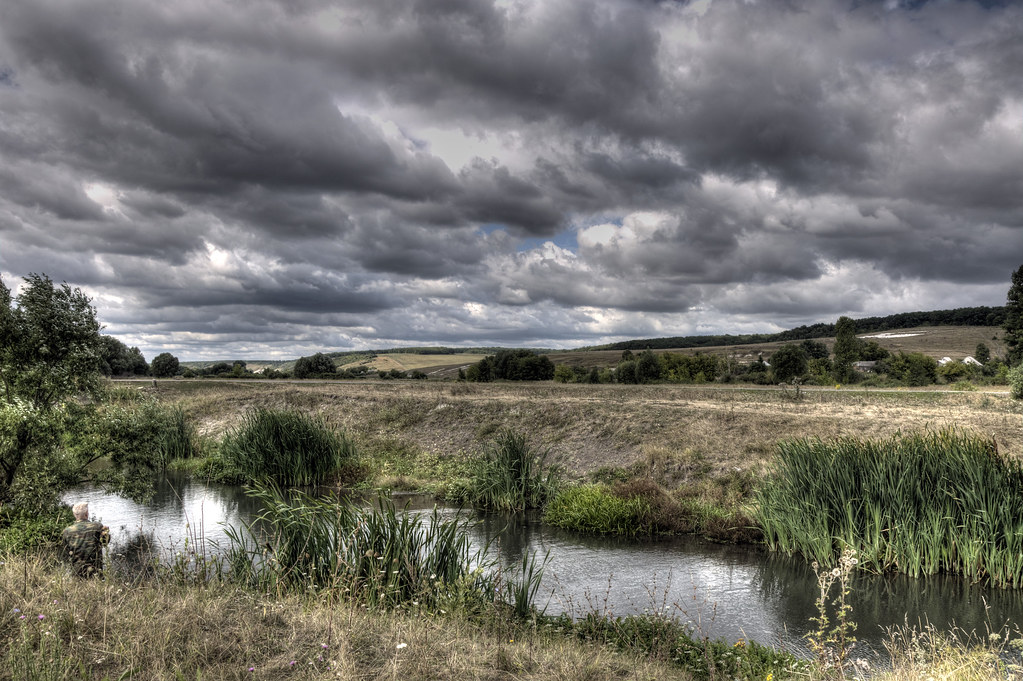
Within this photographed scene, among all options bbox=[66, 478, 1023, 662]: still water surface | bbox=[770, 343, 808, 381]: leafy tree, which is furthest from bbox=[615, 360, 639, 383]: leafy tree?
bbox=[66, 478, 1023, 662]: still water surface

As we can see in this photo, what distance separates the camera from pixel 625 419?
23.0m

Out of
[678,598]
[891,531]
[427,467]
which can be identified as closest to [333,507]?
[678,598]

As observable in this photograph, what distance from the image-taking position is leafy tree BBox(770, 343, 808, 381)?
52.3 metres

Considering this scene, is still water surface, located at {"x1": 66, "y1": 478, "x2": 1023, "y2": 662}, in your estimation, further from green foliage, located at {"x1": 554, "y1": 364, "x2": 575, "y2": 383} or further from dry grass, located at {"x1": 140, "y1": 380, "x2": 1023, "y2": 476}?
green foliage, located at {"x1": 554, "y1": 364, "x2": 575, "y2": 383}

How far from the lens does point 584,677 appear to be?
210 inches

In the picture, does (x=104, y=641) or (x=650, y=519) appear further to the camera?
(x=650, y=519)

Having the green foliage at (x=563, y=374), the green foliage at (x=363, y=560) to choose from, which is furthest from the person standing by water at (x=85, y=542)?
the green foliage at (x=563, y=374)

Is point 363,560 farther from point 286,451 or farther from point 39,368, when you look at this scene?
point 286,451

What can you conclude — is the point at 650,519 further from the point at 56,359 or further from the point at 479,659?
the point at 56,359

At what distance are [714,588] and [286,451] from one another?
14435 mm

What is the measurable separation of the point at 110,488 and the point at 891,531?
50.4 feet

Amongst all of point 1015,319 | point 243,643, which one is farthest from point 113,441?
point 1015,319

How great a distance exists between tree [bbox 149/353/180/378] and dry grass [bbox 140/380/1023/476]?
4103 cm

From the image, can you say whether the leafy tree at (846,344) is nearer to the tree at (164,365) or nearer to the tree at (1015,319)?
the tree at (1015,319)
